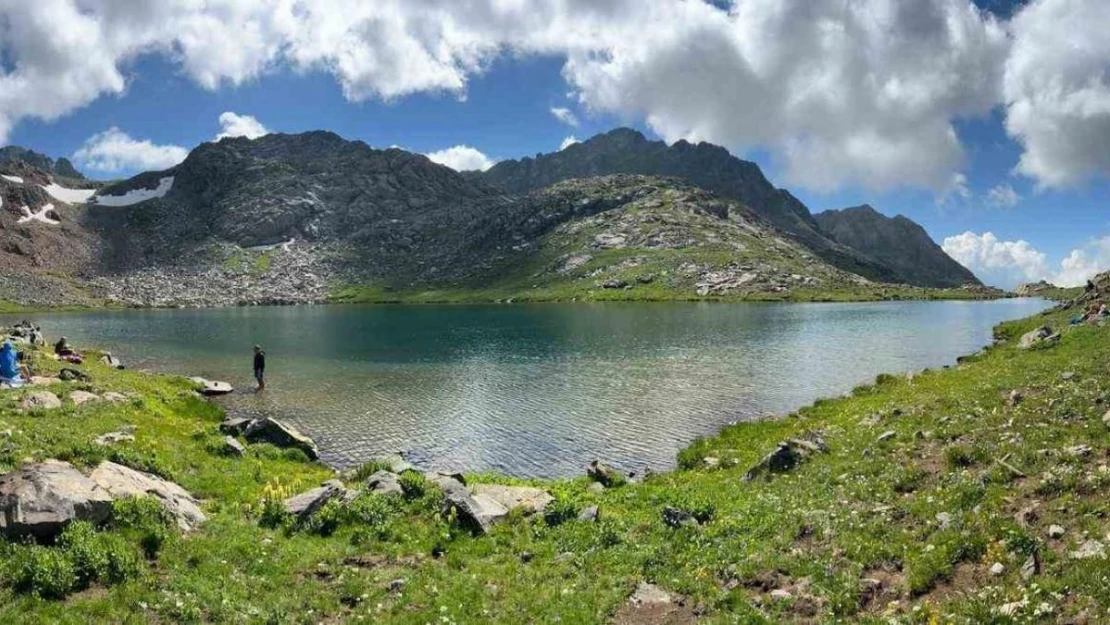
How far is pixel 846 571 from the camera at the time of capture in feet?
51.4

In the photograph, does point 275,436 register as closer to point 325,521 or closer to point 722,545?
point 325,521

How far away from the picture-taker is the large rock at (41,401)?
3075cm

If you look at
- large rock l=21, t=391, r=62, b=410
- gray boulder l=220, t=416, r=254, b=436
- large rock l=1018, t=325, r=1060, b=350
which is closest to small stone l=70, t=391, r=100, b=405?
large rock l=21, t=391, r=62, b=410

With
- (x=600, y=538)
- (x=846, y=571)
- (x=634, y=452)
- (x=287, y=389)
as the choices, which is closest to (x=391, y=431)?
(x=634, y=452)

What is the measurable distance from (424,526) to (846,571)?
520 inches

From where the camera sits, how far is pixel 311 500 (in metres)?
23.1

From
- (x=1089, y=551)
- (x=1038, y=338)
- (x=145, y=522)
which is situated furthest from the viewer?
(x=1038, y=338)

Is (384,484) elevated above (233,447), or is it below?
above

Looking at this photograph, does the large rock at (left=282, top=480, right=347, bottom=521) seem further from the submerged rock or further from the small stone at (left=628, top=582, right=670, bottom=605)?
the small stone at (left=628, top=582, right=670, bottom=605)

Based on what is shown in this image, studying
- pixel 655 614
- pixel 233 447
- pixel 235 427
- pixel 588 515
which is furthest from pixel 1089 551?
pixel 235 427

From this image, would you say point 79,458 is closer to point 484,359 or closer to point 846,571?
point 846,571

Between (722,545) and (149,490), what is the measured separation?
18.3 meters

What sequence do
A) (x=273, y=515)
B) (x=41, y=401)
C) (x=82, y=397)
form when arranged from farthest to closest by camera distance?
(x=82, y=397)
(x=41, y=401)
(x=273, y=515)

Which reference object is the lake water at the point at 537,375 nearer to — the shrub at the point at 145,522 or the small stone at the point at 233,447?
the small stone at the point at 233,447
